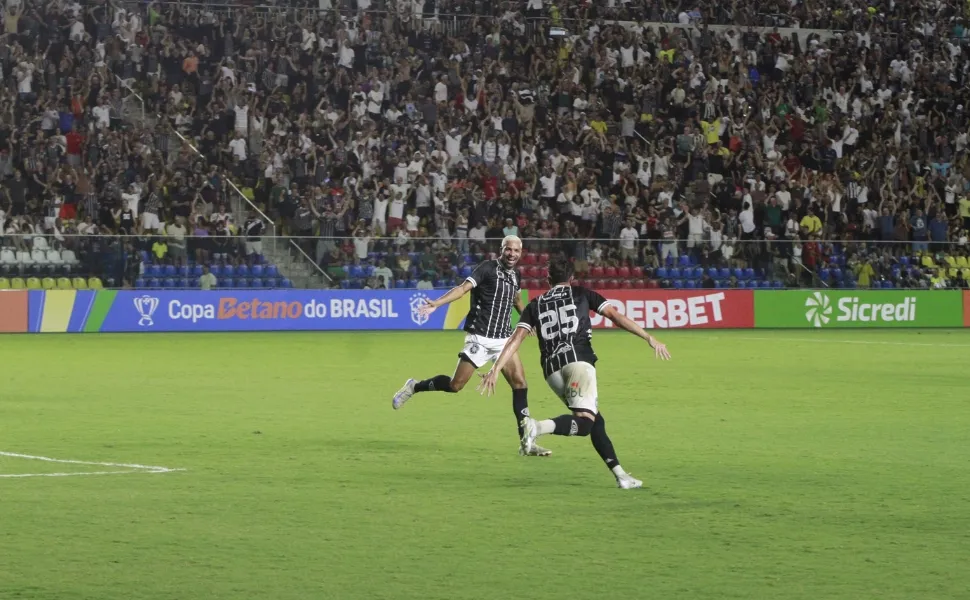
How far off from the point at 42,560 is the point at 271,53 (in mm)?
30599

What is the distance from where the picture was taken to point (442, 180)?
120 feet

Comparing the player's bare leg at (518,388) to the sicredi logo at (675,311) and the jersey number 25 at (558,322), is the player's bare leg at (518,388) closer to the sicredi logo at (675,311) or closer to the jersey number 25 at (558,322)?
the jersey number 25 at (558,322)

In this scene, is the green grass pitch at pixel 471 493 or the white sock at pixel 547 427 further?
the white sock at pixel 547 427

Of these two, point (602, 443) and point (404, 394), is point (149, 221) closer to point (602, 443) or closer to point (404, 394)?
point (404, 394)

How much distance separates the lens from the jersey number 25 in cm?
1130

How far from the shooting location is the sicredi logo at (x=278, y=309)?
33969 millimetres

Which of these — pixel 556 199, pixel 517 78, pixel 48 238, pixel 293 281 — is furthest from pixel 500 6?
pixel 48 238

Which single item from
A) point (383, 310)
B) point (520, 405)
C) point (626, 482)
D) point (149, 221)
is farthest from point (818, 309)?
point (626, 482)

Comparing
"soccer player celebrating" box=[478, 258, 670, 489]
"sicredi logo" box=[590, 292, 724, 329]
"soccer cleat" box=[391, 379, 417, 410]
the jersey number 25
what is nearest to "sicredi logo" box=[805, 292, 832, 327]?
"sicredi logo" box=[590, 292, 724, 329]

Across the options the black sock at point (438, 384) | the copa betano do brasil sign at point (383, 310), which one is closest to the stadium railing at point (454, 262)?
the copa betano do brasil sign at point (383, 310)

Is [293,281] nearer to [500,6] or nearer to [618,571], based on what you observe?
[500,6]

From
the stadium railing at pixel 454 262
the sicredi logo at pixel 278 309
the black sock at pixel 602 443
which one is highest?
the black sock at pixel 602 443

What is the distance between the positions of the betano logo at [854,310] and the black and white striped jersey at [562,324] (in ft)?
91.2

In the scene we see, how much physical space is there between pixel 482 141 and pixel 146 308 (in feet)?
30.7
